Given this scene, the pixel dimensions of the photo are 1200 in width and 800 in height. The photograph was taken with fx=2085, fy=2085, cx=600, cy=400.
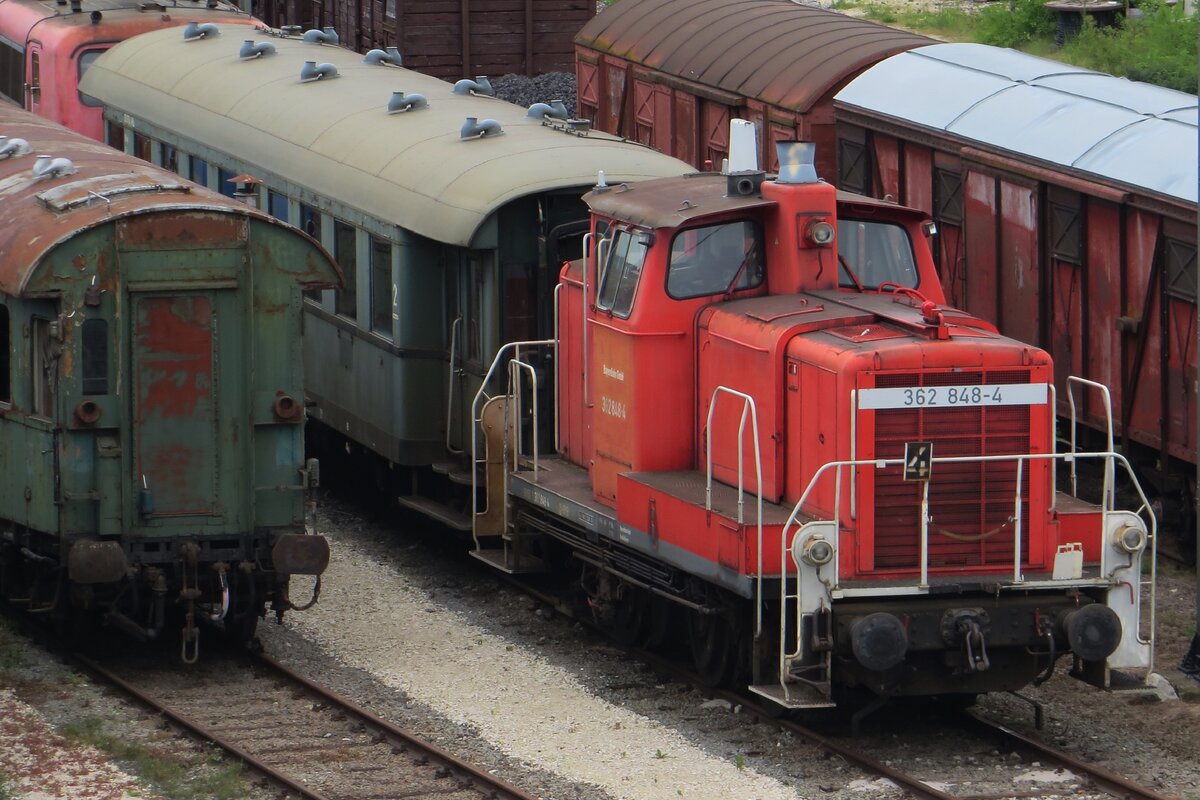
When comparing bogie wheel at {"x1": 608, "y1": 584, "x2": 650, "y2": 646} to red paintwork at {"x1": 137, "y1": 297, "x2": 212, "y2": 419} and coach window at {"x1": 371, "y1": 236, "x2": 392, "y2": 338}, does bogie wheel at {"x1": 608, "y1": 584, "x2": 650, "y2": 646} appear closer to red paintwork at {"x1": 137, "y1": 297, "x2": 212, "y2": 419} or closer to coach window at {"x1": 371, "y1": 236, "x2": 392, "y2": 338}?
red paintwork at {"x1": 137, "y1": 297, "x2": 212, "y2": 419}

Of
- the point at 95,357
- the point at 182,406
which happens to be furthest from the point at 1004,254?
the point at 95,357

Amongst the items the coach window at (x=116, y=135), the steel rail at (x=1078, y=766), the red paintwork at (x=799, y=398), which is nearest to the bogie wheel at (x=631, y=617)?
the red paintwork at (x=799, y=398)

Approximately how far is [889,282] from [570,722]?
3.29 meters

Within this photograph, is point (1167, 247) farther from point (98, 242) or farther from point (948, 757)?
point (98, 242)

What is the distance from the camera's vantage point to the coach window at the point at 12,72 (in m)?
25.0

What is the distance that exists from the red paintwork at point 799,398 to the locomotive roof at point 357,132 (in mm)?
1793

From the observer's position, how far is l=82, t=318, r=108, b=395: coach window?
496 inches

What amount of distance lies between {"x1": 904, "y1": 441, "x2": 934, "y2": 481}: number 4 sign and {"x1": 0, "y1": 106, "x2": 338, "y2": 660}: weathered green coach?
3880mm

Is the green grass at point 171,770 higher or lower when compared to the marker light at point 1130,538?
lower

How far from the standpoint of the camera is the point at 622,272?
12.9m

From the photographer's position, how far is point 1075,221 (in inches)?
656

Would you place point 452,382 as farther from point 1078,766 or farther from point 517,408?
point 1078,766

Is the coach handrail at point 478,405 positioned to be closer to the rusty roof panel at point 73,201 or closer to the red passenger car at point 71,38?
the rusty roof panel at point 73,201

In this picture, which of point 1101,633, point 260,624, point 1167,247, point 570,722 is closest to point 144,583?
point 260,624
